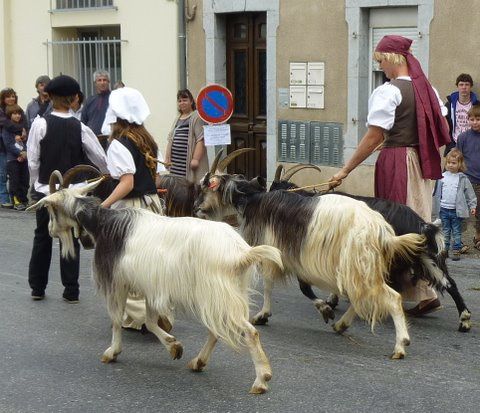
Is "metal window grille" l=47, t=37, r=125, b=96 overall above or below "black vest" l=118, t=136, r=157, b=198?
above

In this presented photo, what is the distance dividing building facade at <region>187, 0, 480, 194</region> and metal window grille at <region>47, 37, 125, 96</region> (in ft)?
6.08

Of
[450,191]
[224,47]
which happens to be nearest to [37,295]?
[450,191]

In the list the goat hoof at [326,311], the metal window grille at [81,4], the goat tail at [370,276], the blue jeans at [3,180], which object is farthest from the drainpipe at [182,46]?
the goat tail at [370,276]

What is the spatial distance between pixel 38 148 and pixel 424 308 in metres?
3.35

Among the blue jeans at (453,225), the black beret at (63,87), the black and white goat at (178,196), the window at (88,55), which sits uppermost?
the window at (88,55)

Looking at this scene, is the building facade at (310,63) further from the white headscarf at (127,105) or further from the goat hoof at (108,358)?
the goat hoof at (108,358)

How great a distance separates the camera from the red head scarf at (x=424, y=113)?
25.2 feet

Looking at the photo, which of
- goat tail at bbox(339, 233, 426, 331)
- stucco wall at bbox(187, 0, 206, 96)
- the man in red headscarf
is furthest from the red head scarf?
stucco wall at bbox(187, 0, 206, 96)

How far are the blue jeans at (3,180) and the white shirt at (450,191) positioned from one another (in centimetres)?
685

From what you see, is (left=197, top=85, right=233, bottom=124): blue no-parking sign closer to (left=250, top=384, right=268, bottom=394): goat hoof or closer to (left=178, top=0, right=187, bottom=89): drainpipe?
(left=178, top=0, right=187, bottom=89): drainpipe

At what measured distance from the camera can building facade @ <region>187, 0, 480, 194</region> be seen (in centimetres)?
1238

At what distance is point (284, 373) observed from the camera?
6547 millimetres

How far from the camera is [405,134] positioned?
7746mm

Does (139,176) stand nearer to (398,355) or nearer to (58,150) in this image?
(58,150)
